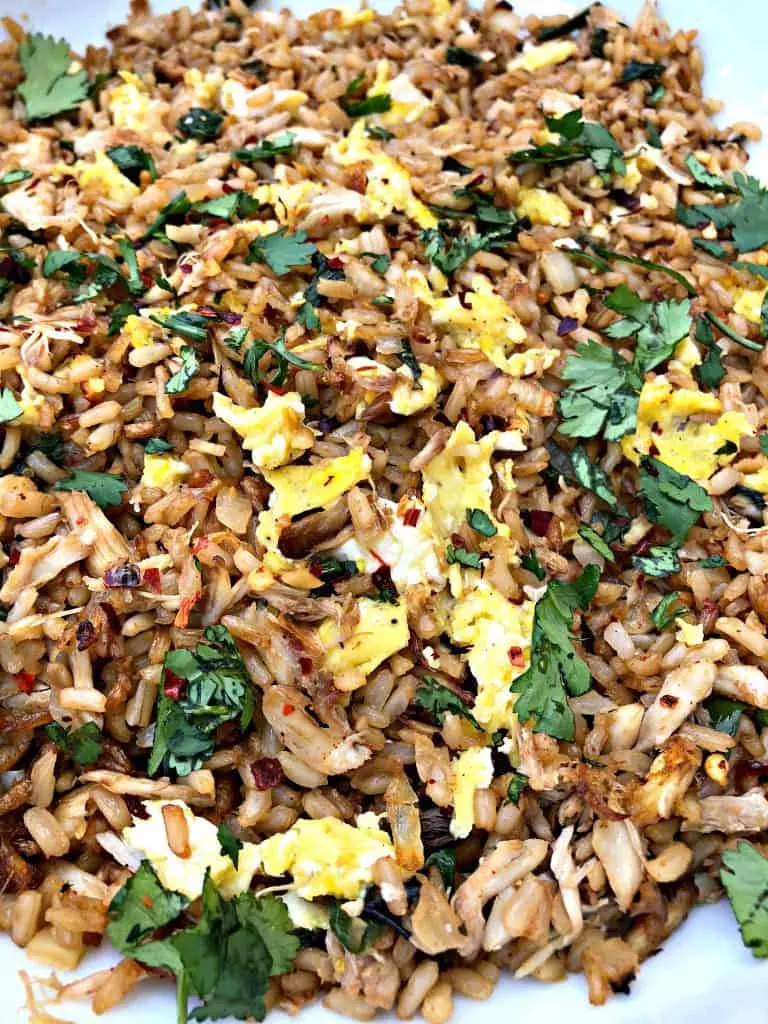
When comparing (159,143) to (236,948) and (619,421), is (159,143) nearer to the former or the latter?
(619,421)

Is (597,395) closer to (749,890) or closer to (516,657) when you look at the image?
(516,657)

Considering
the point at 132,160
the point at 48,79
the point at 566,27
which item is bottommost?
the point at 132,160

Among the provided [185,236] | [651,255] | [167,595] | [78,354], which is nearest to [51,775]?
[167,595]

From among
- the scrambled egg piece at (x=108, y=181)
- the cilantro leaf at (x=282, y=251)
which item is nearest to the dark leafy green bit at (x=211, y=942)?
the cilantro leaf at (x=282, y=251)

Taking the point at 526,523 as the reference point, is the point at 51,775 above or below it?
below

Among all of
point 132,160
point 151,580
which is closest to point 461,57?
point 132,160

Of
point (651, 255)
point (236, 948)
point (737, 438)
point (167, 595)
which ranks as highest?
point (651, 255)
